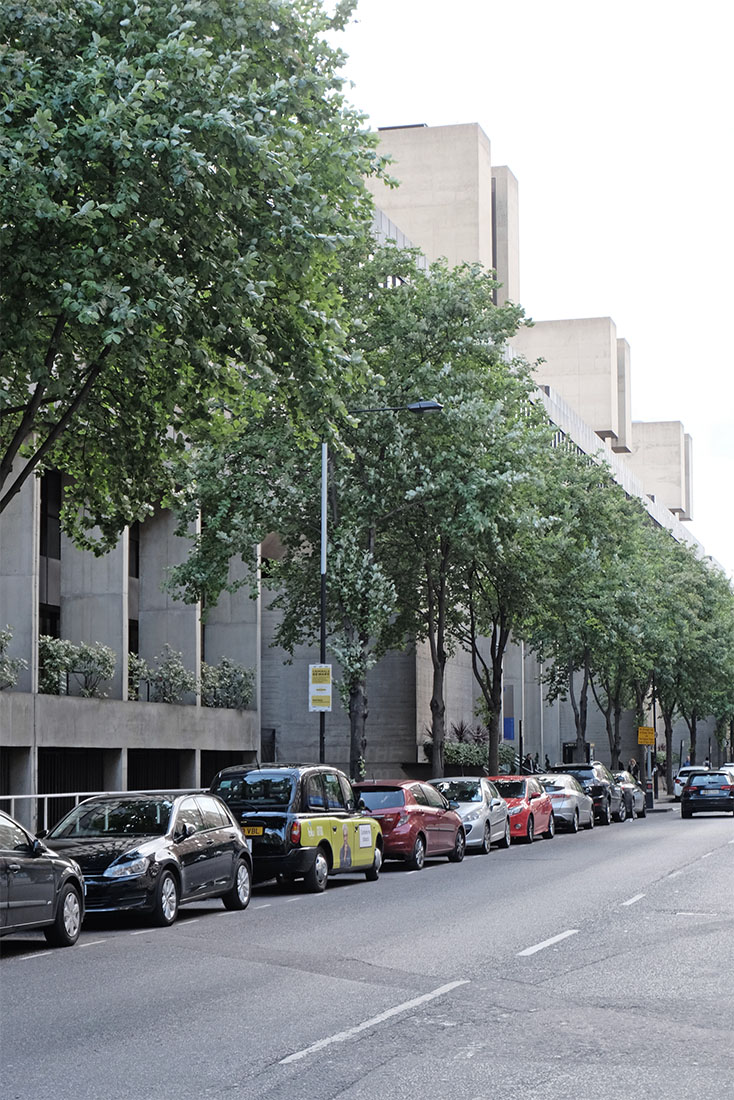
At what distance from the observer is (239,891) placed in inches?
736

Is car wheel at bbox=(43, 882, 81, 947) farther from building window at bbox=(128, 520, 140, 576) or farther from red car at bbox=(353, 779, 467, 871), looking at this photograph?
building window at bbox=(128, 520, 140, 576)

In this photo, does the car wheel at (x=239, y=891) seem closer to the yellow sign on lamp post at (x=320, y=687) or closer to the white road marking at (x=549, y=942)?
the white road marking at (x=549, y=942)

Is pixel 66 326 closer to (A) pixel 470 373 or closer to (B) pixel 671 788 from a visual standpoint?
(A) pixel 470 373

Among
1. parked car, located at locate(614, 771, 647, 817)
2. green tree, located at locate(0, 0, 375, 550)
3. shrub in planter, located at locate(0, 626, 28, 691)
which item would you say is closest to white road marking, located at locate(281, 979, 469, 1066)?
green tree, located at locate(0, 0, 375, 550)

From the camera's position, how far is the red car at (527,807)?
113 feet

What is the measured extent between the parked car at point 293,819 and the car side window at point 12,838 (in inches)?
243

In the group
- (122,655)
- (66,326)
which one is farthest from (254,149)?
(122,655)

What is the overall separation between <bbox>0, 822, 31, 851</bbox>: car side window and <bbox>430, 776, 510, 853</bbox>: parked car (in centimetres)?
1623

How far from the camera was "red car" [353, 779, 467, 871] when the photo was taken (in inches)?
1003

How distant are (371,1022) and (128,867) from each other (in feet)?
22.8

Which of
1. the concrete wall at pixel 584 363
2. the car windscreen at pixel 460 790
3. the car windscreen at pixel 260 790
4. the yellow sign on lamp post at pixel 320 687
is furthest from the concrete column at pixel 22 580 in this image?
the concrete wall at pixel 584 363

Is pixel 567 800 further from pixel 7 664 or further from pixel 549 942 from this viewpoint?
pixel 549 942

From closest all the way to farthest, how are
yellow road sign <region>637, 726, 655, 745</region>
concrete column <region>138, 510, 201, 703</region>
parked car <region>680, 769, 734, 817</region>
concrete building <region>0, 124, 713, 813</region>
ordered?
concrete building <region>0, 124, 713, 813</region> < concrete column <region>138, 510, 201, 703</region> < parked car <region>680, 769, 734, 817</region> < yellow road sign <region>637, 726, 655, 745</region>

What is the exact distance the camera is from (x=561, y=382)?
120812 mm
